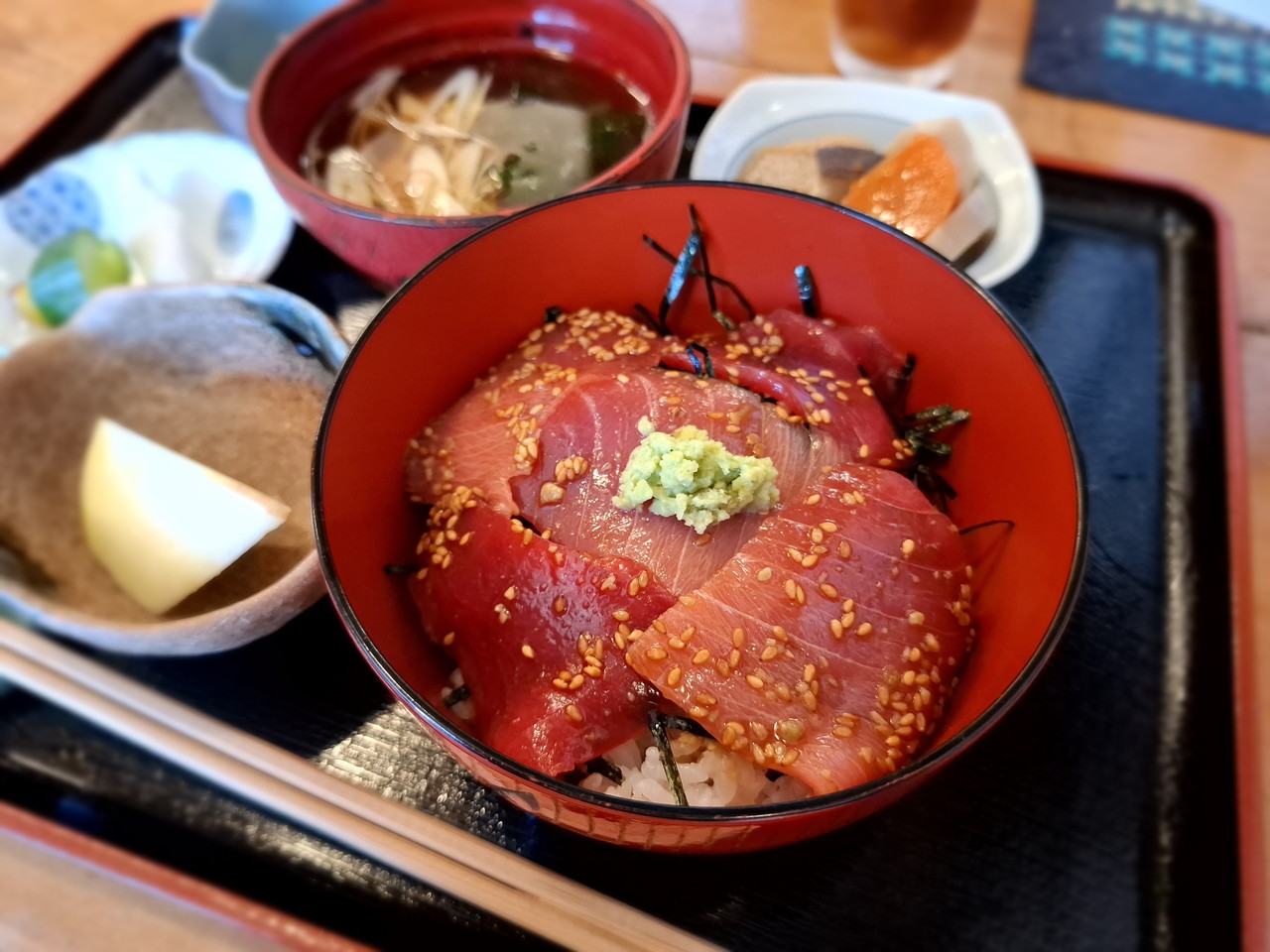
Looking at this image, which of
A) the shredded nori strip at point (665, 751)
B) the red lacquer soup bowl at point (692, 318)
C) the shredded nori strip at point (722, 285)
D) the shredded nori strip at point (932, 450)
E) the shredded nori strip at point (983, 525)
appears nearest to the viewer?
the red lacquer soup bowl at point (692, 318)

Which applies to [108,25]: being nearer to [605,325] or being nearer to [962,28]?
[605,325]

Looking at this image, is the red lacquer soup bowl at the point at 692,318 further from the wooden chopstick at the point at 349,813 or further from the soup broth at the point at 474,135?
the soup broth at the point at 474,135

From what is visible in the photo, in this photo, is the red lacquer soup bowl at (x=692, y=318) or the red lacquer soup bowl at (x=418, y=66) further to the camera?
the red lacquer soup bowl at (x=418, y=66)

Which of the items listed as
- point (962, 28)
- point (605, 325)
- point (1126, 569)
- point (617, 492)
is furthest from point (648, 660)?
point (962, 28)

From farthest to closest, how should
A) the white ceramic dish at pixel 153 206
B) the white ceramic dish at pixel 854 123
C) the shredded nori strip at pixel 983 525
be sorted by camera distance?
the white ceramic dish at pixel 153 206 < the white ceramic dish at pixel 854 123 < the shredded nori strip at pixel 983 525

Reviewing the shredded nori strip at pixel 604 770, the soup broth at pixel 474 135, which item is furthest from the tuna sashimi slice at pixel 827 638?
the soup broth at pixel 474 135
